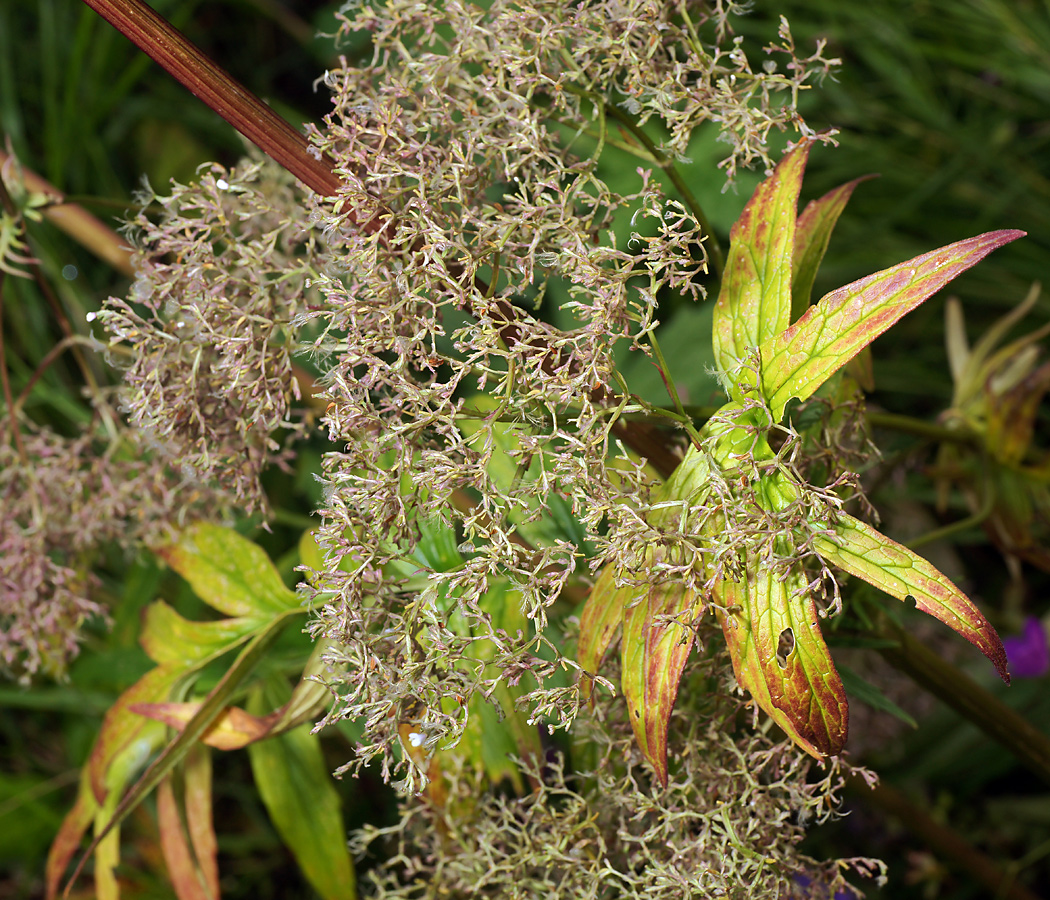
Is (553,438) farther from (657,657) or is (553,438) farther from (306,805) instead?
(306,805)

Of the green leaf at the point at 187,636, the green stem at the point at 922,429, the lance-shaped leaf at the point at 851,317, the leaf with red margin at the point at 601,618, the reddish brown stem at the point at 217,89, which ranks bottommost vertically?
the green leaf at the point at 187,636

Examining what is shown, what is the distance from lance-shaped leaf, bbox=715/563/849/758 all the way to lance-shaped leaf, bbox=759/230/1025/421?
4.5 inches

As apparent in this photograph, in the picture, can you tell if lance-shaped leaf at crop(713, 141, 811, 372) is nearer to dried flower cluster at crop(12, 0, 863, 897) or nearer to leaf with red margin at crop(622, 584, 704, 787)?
dried flower cluster at crop(12, 0, 863, 897)

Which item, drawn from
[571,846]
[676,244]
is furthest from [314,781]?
[676,244]

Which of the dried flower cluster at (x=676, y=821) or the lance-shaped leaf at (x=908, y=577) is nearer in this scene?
the lance-shaped leaf at (x=908, y=577)

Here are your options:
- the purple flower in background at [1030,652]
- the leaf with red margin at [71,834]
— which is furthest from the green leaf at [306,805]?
the purple flower in background at [1030,652]

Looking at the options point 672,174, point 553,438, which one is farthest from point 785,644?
point 672,174

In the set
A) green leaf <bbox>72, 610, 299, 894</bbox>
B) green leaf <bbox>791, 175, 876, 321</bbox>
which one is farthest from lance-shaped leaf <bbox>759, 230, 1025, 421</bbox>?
green leaf <bbox>72, 610, 299, 894</bbox>

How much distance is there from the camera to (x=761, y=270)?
0.61 metres

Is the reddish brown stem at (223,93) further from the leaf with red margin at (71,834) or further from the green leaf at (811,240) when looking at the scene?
the leaf with red margin at (71,834)

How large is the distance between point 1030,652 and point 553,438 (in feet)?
3.97

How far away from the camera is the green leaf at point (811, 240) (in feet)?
2.18

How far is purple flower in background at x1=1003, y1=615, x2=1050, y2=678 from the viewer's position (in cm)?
141

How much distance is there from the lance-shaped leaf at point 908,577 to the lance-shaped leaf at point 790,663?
0.03 m
